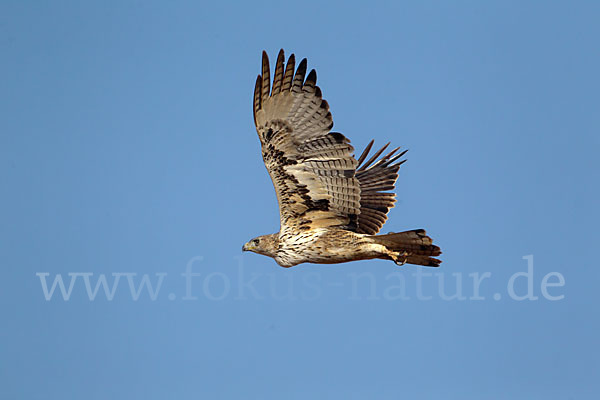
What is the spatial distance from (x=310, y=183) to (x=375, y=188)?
2.39 meters

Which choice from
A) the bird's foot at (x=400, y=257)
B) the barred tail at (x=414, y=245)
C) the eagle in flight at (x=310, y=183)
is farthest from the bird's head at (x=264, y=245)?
the bird's foot at (x=400, y=257)

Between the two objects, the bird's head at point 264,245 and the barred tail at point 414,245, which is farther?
the bird's head at point 264,245

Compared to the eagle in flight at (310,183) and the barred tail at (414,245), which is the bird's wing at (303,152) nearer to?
the eagle in flight at (310,183)

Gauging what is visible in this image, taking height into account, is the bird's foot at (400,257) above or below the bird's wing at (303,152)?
below

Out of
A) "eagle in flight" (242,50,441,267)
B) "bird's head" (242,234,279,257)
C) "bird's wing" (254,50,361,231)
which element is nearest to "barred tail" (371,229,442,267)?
"eagle in flight" (242,50,441,267)

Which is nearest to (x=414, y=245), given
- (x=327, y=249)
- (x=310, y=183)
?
(x=327, y=249)

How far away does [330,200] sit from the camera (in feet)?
35.8

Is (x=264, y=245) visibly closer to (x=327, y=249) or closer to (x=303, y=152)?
(x=327, y=249)

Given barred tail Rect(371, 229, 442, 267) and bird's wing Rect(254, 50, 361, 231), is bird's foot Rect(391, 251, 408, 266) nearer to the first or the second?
barred tail Rect(371, 229, 442, 267)

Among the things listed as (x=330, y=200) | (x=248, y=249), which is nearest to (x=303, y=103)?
(x=330, y=200)

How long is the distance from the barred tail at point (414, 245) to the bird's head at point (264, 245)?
1314 millimetres

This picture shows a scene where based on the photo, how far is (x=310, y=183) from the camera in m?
10.8

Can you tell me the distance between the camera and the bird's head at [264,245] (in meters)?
11.1

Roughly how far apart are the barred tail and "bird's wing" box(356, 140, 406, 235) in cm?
113
